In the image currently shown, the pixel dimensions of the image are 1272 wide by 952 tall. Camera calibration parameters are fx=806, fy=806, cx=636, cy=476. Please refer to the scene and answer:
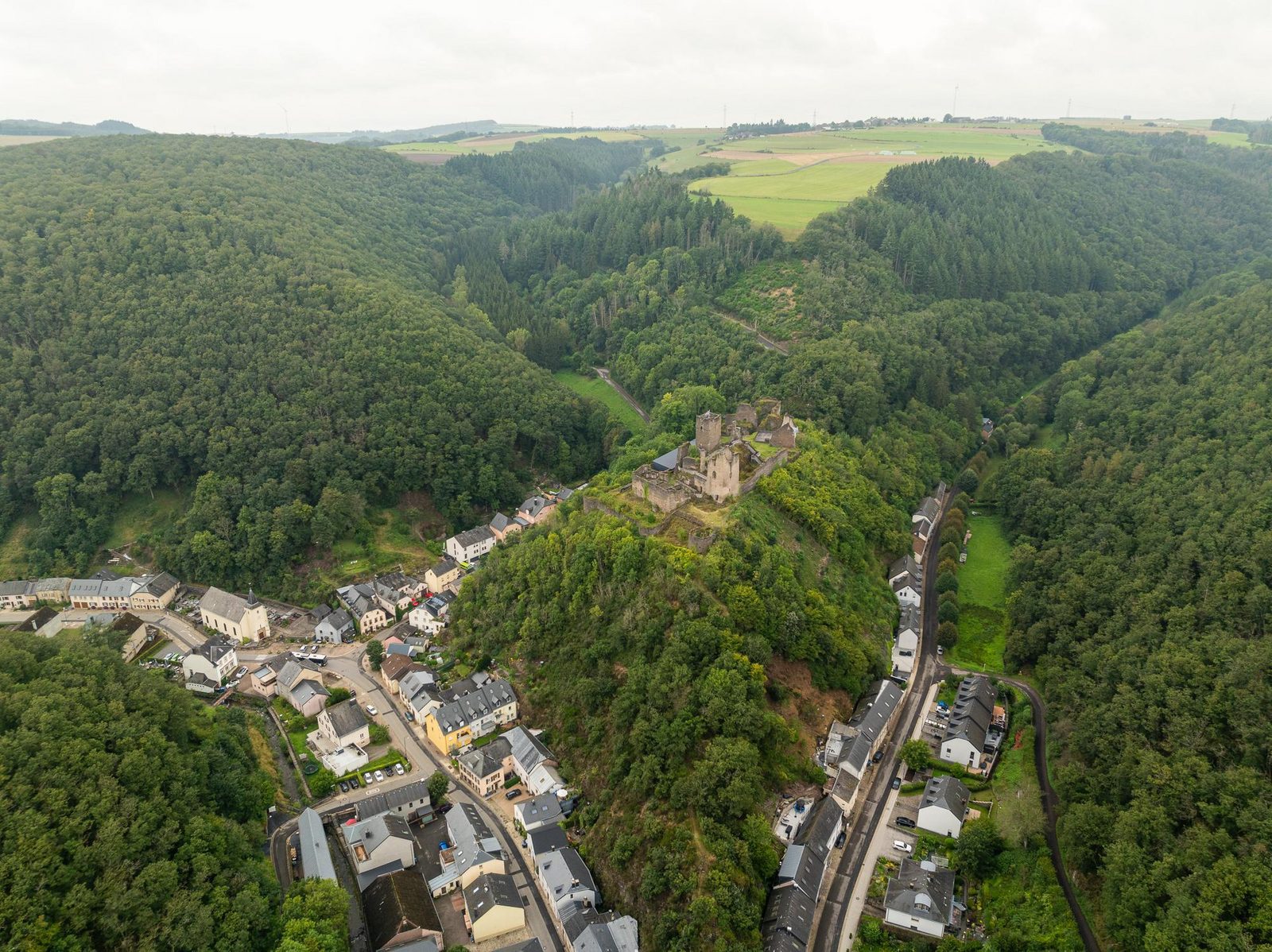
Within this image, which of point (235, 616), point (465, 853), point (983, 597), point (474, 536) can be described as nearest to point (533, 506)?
point (474, 536)

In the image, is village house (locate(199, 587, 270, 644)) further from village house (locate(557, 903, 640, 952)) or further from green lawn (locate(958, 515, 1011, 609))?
green lawn (locate(958, 515, 1011, 609))

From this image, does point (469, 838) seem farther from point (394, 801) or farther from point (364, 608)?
point (364, 608)

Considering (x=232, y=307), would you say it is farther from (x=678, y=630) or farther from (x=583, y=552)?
(x=678, y=630)

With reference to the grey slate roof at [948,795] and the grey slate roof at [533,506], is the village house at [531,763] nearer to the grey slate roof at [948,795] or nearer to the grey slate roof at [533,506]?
the grey slate roof at [948,795]

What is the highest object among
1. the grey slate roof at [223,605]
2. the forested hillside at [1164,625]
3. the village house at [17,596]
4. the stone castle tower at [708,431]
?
the stone castle tower at [708,431]

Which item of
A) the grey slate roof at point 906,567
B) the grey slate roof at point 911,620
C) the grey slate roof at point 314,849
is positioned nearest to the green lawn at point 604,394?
the grey slate roof at point 906,567

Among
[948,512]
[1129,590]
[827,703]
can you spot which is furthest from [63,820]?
[948,512]
